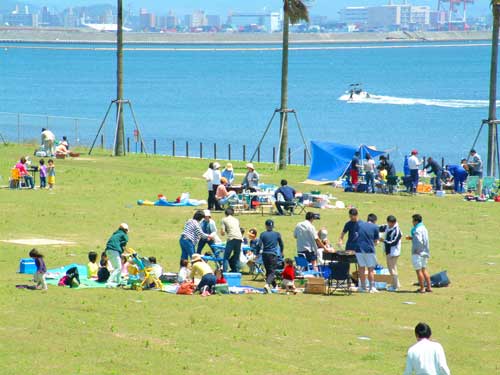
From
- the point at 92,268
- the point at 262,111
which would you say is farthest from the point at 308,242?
the point at 262,111

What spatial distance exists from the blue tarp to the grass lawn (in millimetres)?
11053

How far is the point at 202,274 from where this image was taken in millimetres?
21906

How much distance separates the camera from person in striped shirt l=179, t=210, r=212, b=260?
23.5m

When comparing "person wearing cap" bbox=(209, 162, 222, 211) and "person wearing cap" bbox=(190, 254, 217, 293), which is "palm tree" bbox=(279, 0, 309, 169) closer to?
"person wearing cap" bbox=(209, 162, 222, 211)

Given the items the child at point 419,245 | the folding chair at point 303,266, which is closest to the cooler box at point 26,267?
the folding chair at point 303,266

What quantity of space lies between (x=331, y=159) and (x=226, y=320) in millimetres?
23593

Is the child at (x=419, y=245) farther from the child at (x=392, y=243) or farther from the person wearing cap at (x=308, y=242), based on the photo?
the person wearing cap at (x=308, y=242)

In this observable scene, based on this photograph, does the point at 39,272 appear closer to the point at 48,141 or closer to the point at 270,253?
the point at 270,253

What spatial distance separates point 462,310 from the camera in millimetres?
21250

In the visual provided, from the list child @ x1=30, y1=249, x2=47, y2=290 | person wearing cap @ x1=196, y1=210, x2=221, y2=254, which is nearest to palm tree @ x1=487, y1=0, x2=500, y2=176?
person wearing cap @ x1=196, y1=210, x2=221, y2=254

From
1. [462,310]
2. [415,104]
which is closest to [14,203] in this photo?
[462,310]

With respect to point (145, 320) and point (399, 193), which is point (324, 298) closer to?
point (145, 320)

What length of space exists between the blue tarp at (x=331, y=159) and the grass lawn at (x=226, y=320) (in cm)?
1105

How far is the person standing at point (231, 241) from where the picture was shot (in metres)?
23.3
